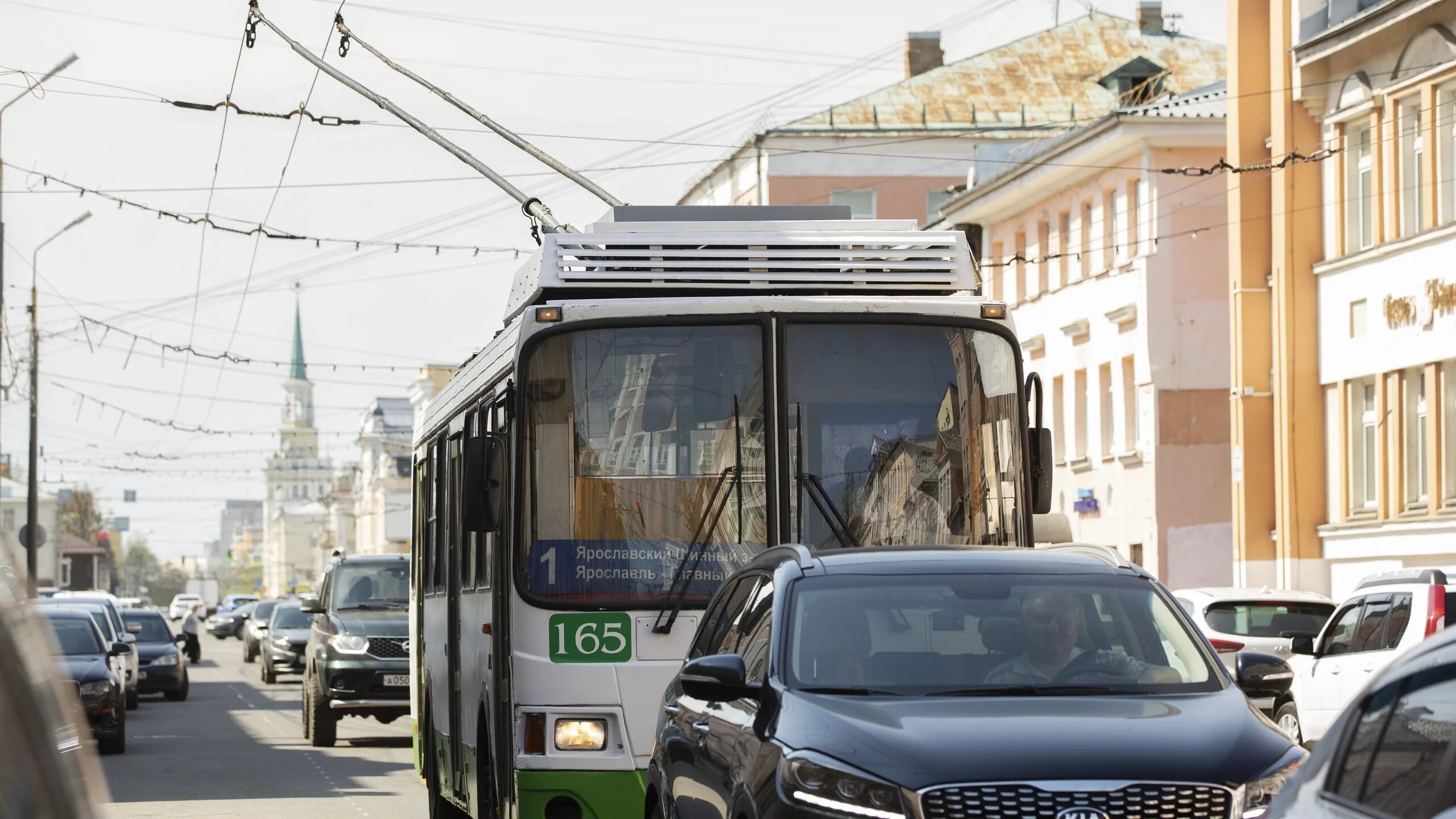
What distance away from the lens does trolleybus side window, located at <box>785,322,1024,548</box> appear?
11320 millimetres

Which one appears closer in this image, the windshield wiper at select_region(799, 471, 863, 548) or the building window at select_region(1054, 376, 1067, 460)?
the windshield wiper at select_region(799, 471, 863, 548)

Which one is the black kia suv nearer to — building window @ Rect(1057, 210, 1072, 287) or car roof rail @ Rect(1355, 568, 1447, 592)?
car roof rail @ Rect(1355, 568, 1447, 592)

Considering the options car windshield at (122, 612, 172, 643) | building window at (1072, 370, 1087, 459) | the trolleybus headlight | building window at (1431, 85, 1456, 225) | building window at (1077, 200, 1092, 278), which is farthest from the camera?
building window at (1072, 370, 1087, 459)

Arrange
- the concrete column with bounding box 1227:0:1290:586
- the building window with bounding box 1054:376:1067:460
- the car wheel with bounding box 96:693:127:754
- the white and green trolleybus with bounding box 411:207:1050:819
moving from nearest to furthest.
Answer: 1. the white and green trolleybus with bounding box 411:207:1050:819
2. the car wheel with bounding box 96:693:127:754
3. the concrete column with bounding box 1227:0:1290:586
4. the building window with bounding box 1054:376:1067:460

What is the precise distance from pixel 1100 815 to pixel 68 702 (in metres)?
4.04

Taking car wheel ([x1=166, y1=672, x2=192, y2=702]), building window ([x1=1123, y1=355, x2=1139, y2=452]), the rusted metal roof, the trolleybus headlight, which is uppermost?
the rusted metal roof

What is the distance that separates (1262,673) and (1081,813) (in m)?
1.51

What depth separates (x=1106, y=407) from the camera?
48.7 meters

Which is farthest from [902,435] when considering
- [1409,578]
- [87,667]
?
[87,667]

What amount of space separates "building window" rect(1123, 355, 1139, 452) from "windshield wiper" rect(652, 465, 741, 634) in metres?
36.0

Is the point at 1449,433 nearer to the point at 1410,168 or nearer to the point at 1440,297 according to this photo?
the point at 1440,297

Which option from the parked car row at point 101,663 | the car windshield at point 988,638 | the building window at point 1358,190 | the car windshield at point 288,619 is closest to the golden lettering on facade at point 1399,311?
the building window at point 1358,190

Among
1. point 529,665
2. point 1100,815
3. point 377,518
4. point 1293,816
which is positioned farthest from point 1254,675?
point 377,518

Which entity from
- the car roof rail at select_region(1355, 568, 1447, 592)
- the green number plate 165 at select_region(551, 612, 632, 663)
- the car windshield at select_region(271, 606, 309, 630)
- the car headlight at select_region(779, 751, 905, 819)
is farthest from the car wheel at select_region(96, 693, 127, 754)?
the car windshield at select_region(271, 606, 309, 630)
